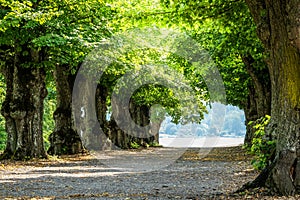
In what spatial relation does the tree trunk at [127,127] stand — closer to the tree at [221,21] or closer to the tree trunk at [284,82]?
the tree at [221,21]

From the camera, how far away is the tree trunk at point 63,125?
97.5ft

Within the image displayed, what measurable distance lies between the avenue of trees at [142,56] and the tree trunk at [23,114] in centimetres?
4

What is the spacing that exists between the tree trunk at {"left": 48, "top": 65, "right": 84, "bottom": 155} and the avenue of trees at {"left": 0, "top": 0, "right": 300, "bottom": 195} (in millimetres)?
57

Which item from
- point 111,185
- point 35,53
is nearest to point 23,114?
point 35,53

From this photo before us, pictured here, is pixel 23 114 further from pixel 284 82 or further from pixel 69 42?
pixel 284 82

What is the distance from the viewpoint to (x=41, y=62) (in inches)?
936

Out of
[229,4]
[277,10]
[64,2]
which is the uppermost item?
[64,2]

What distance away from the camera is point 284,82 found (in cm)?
1055

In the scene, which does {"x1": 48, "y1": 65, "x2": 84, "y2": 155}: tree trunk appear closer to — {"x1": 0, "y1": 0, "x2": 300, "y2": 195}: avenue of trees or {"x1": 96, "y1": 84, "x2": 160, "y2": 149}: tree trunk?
{"x1": 0, "y1": 0, "x2": 300, "y2": 195}: avenue of trees

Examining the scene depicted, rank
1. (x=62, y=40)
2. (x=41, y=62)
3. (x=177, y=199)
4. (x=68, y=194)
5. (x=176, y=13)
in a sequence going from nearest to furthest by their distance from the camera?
(x=177, y=199) → (x=68, y=194) → (x=176, y=13) → (x=62, y=40) → (x=41, y=62)

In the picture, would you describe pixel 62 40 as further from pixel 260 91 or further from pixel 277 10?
pixel 277 10

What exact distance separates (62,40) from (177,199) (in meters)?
12.5

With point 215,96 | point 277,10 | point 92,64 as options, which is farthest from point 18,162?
point 215,96


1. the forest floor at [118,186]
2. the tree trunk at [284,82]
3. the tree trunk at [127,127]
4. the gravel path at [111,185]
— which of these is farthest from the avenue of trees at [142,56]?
the gravel path at [111,185]
